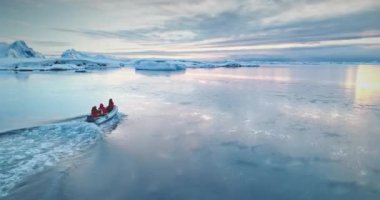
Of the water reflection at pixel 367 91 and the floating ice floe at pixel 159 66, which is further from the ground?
the floating ice floe at pixel 159 66

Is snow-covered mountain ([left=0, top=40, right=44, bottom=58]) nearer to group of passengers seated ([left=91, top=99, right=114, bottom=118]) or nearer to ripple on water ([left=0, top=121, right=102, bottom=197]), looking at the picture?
group of passengers seated ([left=91, top=99, right=114, bottom=118])

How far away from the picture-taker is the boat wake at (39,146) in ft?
17.5


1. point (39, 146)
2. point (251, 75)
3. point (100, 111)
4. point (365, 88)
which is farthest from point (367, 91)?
point (251, 75)

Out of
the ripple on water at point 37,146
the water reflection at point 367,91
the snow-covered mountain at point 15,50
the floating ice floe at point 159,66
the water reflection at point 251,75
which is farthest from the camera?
the snow-covered mountain at point 15,50

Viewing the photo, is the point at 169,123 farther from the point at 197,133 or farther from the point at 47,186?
the point at 47,186

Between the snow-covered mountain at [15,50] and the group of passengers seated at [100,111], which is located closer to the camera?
the group of passengers seated at [100,111]

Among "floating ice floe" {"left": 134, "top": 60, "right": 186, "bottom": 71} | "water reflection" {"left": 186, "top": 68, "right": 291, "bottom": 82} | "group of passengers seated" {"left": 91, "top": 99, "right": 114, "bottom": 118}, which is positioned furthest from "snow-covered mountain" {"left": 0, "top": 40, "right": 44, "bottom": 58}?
"group of passengers seated" {"left": 91, "top": 99, "right": 114, "bottom": 118}

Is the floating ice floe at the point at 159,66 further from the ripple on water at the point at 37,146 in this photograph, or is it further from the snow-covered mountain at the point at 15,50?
the snow-covered mountain at the point at 15,50

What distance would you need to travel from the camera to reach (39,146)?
22.5ft

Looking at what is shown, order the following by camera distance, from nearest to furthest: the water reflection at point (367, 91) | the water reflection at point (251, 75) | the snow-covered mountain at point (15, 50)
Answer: the water reflection at point (367, 91) < the water reflection at point (251, 75) < the snow-covered mountain at point (15, 50)

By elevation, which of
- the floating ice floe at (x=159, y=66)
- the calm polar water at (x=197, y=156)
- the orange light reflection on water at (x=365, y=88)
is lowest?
the orange light reflection on water at (x=365, y=88)

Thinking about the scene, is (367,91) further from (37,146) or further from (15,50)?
(15,50)

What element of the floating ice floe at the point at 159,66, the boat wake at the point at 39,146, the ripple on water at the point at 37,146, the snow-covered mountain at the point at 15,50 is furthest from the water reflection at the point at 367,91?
the snow-covered mountain at the point at 15,50

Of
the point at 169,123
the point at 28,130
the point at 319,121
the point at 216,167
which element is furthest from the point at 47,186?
the point at 319,121
